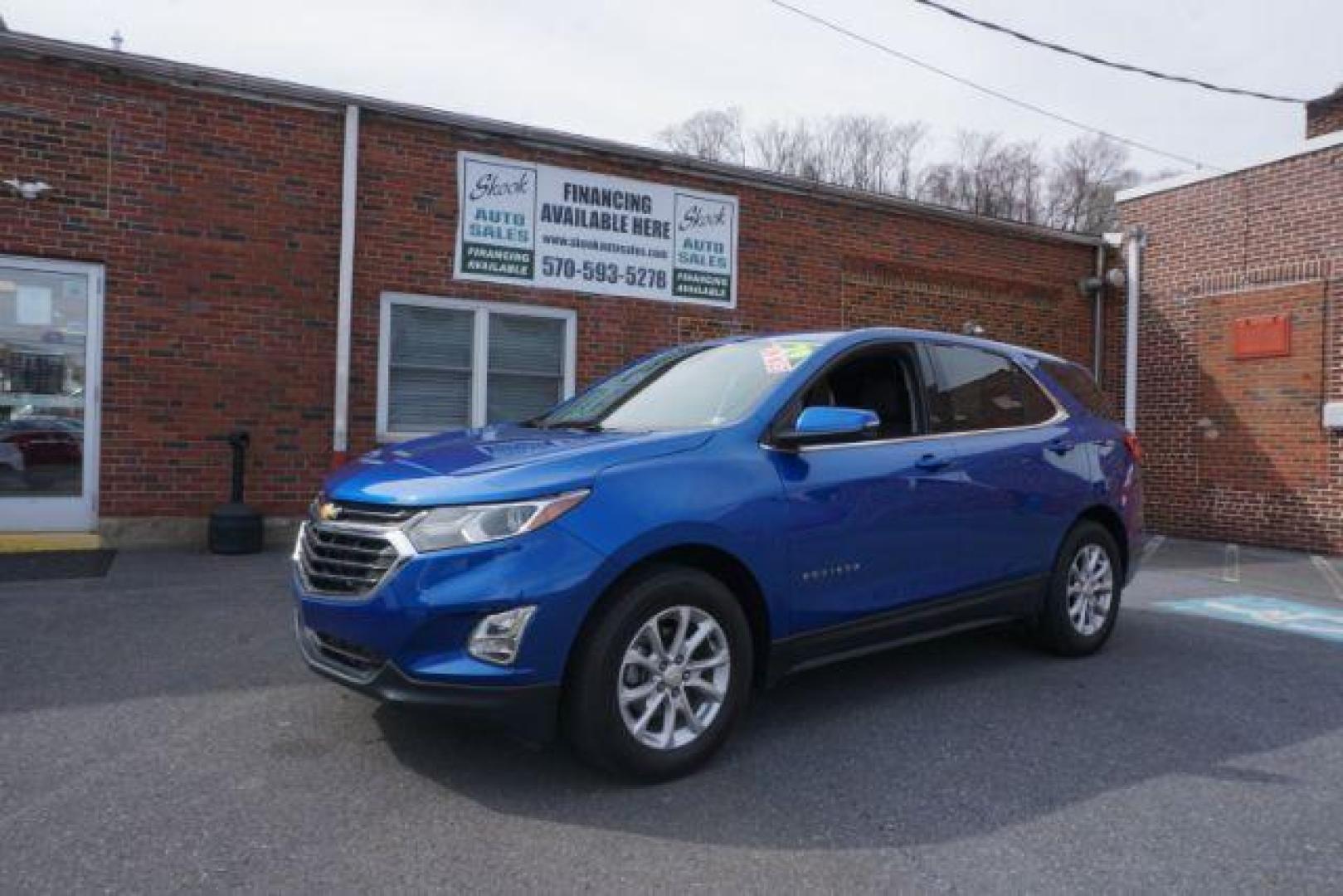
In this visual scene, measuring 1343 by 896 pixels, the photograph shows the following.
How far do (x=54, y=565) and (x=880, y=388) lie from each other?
247 inches

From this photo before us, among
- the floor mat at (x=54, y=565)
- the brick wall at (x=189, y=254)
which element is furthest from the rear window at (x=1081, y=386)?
the floor mat at (x=54, y=565)

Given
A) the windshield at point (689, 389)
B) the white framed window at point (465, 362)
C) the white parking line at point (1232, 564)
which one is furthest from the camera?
the white framed window at point (465, 362)

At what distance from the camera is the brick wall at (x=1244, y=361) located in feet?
33.8

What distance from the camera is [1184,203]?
11836 millimetres

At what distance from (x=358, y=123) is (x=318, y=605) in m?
6.51

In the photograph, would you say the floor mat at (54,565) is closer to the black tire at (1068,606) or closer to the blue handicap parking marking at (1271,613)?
the black tire at (1068,606)

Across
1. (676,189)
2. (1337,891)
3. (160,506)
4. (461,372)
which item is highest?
(676,189)

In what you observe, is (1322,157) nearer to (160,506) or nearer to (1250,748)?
(1250,748)

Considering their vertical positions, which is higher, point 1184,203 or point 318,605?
point 1184,203

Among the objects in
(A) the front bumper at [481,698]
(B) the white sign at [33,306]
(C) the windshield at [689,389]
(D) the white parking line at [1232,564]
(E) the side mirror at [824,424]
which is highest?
(B) the white sign at [33,306]

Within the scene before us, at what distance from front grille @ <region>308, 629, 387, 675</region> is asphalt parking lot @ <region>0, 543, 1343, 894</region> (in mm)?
420

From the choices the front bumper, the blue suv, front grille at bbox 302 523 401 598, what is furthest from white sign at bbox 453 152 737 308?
the front bumper

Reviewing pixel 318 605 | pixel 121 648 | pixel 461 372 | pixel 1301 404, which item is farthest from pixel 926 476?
pixel 1301 404

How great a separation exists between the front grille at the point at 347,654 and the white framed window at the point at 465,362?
5.68 meters
